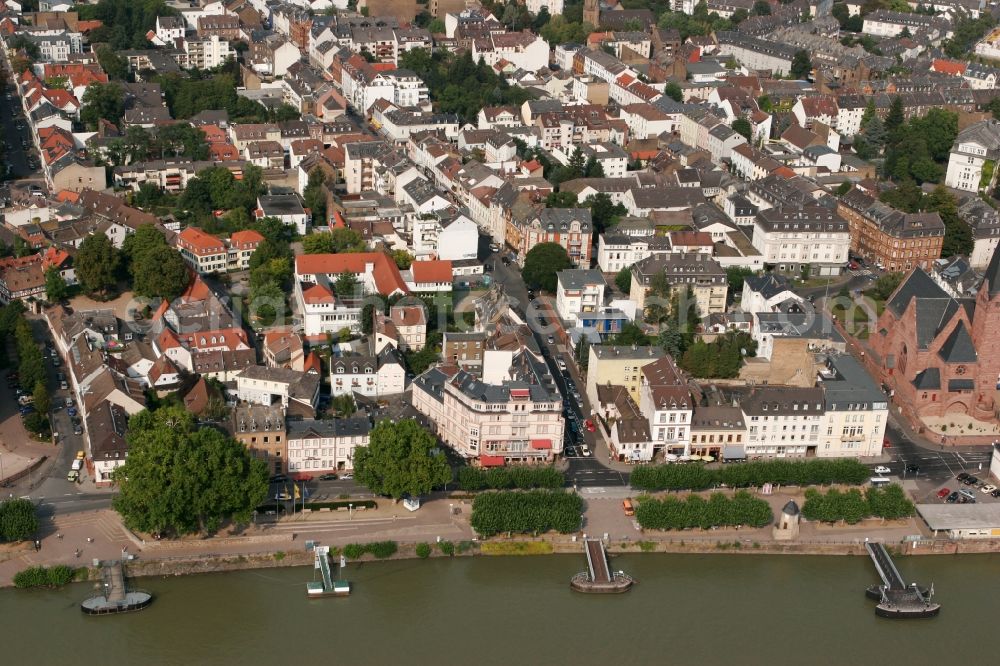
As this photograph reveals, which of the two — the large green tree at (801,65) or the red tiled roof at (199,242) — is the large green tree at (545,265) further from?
the large green tree at (801,65)

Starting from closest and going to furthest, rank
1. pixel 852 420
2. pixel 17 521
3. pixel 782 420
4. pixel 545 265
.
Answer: pixel 17 521, pixel 782 420, pixel 852 420, pixel 545 265

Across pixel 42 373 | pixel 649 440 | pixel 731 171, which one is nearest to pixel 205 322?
pixel 42 373

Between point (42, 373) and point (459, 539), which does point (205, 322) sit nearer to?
point (42, 373)

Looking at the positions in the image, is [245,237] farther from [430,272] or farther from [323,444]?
[323,444]

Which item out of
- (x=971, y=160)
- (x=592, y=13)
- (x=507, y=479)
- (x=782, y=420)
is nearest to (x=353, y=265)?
(x=507, y=479)

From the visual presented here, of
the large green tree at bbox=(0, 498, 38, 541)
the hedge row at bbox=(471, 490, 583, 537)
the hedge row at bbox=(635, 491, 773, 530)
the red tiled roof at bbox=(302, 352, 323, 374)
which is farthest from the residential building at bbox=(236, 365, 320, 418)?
the hedge row at bbox=(635, 491, 773, 530)

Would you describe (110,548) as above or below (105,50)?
below

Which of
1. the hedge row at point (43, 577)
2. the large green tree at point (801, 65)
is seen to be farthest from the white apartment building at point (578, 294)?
the large green tree at point (801, 65)
